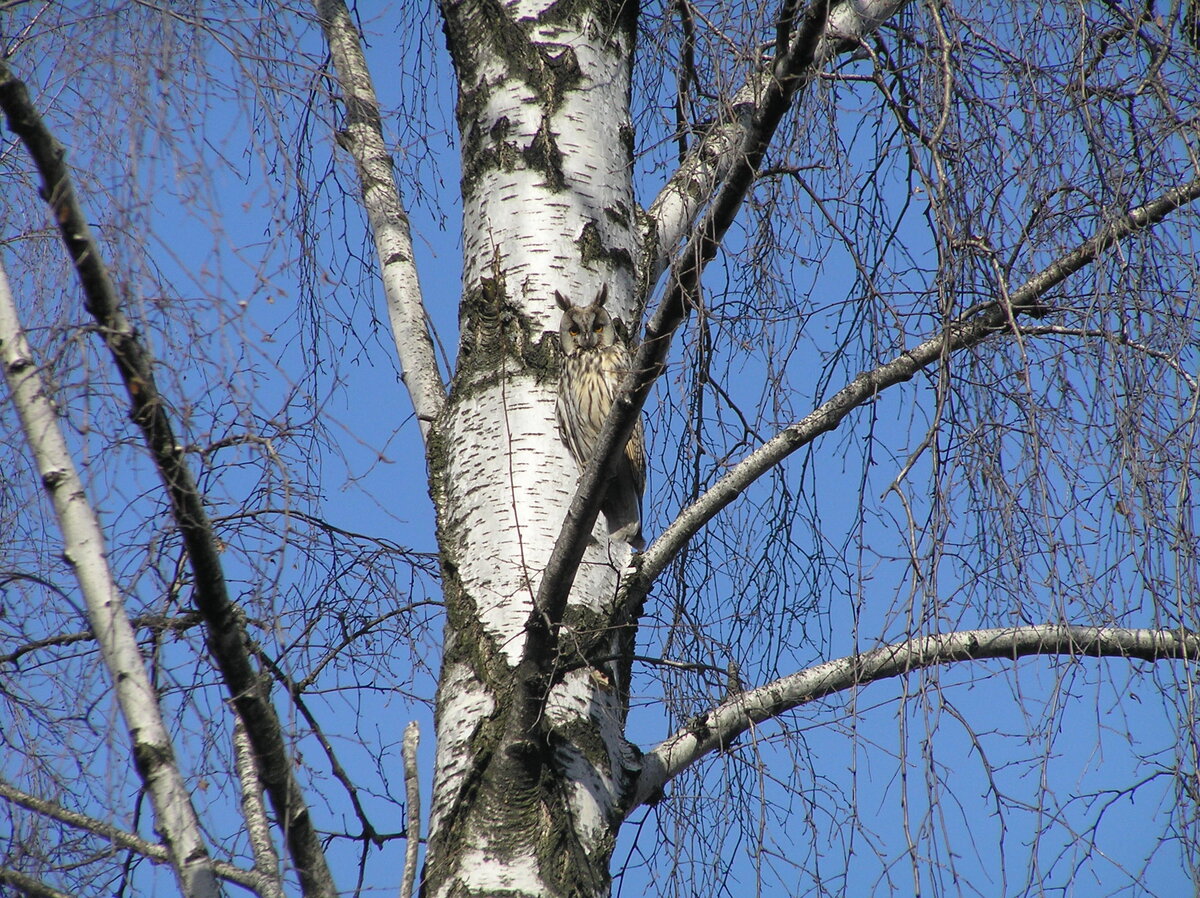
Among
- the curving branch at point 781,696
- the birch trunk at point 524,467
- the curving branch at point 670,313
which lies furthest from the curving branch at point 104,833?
the curving branch at point 781,696

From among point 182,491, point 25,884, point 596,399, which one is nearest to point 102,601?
point 182,491

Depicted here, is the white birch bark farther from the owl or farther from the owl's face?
the owl's face

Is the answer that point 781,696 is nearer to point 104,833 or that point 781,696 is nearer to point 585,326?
point 585,326

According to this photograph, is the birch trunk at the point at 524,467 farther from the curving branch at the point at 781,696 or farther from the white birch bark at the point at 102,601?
the white birch bark at the point at 102,601

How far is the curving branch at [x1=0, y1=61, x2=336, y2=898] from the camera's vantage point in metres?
1.55

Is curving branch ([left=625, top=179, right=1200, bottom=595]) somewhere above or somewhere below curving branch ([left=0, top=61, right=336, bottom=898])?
above

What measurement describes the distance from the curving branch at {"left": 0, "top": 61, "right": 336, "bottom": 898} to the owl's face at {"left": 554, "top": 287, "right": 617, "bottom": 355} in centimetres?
117

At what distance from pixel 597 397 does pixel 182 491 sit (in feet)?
7.48

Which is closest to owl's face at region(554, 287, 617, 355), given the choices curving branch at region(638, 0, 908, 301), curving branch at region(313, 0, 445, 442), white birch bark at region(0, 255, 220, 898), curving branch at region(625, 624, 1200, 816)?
curving branch at region(638, 0, 908, 301)

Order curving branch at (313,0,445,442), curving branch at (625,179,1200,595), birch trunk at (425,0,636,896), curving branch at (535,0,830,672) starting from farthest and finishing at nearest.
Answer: curving branch at (313,0,445,442) < birch trunk at (425,0,636,896) < curving branch at (625,179,1200,595) < curving branch at (535,0,830,672)

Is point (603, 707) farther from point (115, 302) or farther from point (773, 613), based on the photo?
point (115, 302)

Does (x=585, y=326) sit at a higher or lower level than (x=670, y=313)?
higher

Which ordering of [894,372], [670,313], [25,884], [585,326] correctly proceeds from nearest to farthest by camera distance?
1. [670,313]
2. [25,884]
3. [894,372]
4. [585,326]

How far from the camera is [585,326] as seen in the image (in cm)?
299
